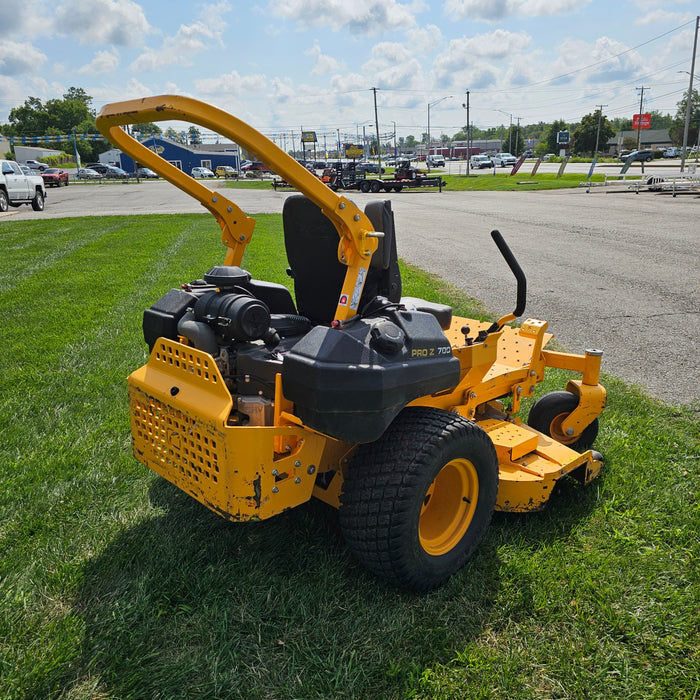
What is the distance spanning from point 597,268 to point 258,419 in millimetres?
8813

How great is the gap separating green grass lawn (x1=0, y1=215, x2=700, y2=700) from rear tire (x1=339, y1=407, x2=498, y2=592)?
0.16m

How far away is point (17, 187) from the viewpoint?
21766mm

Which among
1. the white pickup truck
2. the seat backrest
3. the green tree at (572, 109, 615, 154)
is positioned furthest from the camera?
the green tree at (572, 109, 615, 154)

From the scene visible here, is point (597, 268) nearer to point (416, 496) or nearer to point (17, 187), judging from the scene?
point (416, 496)

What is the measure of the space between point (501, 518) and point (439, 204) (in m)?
22.1

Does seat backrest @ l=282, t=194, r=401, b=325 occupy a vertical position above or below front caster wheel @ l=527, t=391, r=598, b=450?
above

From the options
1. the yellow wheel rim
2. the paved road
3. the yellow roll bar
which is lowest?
the paved road

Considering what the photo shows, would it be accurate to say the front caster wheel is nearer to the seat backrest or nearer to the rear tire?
the rear tire

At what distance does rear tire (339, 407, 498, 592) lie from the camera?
2.45m

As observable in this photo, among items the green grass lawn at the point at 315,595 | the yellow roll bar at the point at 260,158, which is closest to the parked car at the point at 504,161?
the green grass lawn at the point at 315,595

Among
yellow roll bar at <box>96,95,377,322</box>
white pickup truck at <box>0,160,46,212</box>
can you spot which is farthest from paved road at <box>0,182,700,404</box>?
yellow roll bar at <box>96,95,377,322</box>

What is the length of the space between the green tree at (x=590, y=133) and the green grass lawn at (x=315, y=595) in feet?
270

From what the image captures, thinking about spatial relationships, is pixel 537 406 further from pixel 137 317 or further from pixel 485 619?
pixel 137 317

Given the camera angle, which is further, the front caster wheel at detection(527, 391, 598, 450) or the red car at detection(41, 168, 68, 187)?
the red car at detection(41, 168, 68, 187)
